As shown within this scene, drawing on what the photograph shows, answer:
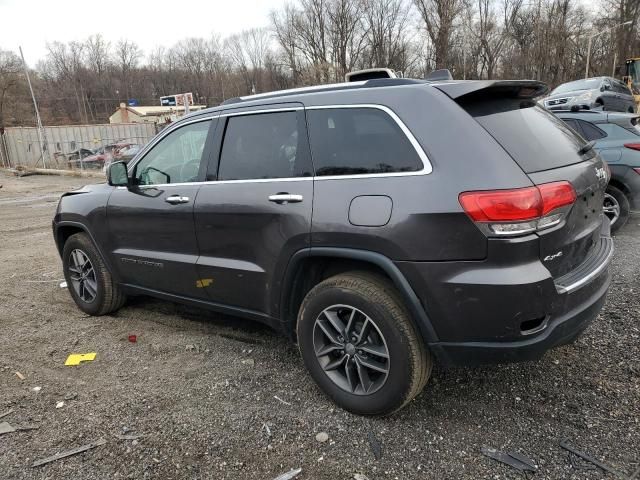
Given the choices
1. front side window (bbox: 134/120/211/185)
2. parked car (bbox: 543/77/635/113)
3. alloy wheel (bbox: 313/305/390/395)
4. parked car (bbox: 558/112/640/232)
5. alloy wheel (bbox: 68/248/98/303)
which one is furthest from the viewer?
parked car (bbox: 543/77/635/113)

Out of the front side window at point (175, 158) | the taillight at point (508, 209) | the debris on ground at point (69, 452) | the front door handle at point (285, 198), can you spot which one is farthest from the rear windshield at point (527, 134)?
the debris on ground at point (69, 452)

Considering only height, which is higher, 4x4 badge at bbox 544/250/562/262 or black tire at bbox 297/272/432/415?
4x4 badge at bbox 544/250/562/262

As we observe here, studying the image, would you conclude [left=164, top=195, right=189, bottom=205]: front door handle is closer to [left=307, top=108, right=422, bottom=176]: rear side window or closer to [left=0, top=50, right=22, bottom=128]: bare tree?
[left=307, top=108, right=422, bottom=176]: rear side window

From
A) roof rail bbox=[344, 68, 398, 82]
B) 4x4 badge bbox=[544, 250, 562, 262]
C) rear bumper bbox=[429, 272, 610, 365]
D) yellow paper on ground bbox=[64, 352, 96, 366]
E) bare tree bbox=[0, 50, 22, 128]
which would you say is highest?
bare tree bbox=[0, 50, 22, 128]

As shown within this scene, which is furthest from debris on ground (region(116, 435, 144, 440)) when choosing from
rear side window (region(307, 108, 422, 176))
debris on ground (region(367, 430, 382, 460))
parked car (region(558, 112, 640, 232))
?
parked car (region(558, 112, 640, 232))

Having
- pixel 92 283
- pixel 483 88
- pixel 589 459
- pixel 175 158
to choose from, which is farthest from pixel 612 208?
pixel 92 283

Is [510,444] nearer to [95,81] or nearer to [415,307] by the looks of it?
[415,307]

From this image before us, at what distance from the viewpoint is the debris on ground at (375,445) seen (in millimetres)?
2566

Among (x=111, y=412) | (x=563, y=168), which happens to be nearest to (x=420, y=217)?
(x=563, y=168)

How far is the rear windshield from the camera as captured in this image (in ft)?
8.23

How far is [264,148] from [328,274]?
94cm

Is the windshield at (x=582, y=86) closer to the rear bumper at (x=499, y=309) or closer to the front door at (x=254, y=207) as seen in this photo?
the front door at (x=254, y=207)

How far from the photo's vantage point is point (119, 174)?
159 inches

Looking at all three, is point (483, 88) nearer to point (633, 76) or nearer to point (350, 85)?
point (350, 85)
